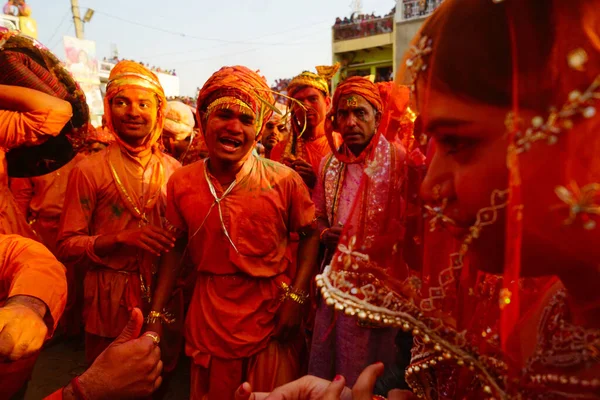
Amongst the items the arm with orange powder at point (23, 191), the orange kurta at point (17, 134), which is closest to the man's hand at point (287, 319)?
the orange kurta at point (17, 134)

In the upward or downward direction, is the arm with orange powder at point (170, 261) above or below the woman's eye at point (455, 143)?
below

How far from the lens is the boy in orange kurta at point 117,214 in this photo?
8.85ft

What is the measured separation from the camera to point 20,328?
143cm

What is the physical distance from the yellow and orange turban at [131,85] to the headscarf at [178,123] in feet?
8.06

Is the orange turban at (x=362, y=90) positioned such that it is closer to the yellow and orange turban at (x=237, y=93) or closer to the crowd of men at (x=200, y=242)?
the crowd of men at (x=200, y=242)

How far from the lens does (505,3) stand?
0.73 meters

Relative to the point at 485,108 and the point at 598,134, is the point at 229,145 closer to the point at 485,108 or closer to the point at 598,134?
the point at 485,108

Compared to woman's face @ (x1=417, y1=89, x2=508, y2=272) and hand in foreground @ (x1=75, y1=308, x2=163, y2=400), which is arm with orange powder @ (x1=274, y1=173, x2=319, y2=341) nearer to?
hand in foreground @ (x1=75, y1=308, x2=163, y2=400)

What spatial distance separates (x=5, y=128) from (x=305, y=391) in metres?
2.01

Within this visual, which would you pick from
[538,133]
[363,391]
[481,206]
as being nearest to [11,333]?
[363,391]

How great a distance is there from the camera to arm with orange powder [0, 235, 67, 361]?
142 cm

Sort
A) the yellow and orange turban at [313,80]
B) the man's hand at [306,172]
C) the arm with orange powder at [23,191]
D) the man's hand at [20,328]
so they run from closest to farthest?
the man's hand at [20,328], the man's hand at [306,172], the yellow and orange turban at [313,80], the arm with orange powder at [23,191]

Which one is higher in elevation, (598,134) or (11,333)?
(598,134)

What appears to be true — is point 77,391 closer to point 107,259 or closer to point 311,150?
point 107,259
